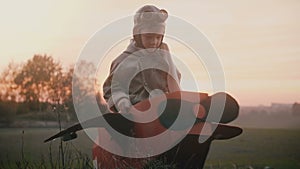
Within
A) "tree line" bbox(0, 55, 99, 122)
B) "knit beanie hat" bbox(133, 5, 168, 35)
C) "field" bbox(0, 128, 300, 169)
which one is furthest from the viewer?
"tree line" bbox(0, 55, 99, 122)

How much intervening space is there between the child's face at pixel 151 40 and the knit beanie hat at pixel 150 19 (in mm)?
20

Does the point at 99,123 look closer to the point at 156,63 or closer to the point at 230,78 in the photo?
the point at 156,63

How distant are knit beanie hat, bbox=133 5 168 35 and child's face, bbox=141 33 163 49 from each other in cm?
2

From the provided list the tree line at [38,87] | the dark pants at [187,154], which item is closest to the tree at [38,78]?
the tree line at [38,87]

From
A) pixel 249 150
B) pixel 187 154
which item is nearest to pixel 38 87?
pixel 249 150

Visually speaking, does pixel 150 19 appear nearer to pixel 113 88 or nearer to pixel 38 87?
pixel 113 88

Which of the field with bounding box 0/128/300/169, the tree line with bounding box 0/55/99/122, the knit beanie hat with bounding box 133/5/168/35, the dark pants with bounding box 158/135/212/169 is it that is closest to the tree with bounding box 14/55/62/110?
the tree line with bounding box 0/55/99/122

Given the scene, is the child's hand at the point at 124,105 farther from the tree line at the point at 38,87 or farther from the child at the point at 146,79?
the tree line at the point at 38,87

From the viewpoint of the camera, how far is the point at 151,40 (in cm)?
299

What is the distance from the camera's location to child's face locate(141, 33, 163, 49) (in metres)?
2.97

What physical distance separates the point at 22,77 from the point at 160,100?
2401 millimetres

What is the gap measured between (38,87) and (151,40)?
2.01 metres

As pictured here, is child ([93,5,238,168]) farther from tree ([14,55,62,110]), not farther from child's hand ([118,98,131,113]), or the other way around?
tree ([14,55,62,110])

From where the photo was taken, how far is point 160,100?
9.21 feet
